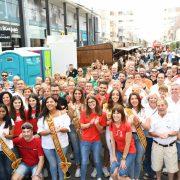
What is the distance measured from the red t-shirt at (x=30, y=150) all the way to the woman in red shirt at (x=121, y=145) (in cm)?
122

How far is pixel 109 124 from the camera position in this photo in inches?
198

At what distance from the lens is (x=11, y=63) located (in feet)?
36.1

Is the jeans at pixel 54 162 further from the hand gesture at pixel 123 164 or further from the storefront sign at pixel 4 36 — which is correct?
the storefront sign at pixel 4 36

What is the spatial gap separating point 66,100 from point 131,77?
2.40 m

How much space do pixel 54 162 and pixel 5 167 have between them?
0.86m

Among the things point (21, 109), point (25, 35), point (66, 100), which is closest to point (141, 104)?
point (66, 100)

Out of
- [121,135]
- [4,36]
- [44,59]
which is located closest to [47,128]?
[121,135]

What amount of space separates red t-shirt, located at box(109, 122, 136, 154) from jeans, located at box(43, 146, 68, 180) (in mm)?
890

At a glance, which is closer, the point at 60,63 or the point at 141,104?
the point at 141,104

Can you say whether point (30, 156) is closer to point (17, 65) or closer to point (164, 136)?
point (164, 136)

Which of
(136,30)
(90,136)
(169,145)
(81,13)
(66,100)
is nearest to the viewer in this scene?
(169,145)

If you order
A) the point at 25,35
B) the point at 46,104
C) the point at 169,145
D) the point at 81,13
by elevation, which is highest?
the point at 81,13

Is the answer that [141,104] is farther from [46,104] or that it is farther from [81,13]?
[81,13]

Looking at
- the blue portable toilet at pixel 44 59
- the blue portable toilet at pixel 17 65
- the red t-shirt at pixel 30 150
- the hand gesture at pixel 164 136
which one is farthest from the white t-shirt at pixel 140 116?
the blue portable toilet at pixel 44 59
